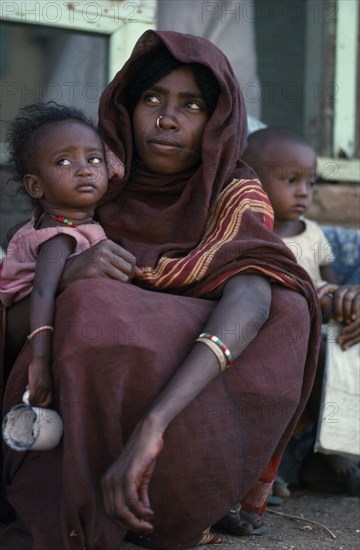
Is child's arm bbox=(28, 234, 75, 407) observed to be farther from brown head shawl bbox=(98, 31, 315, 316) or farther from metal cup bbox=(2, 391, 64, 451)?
brown head shawl bbox=(98, 31, 315, 316)

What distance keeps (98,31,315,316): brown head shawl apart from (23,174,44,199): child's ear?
0.27 metres

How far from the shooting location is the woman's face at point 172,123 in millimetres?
3014

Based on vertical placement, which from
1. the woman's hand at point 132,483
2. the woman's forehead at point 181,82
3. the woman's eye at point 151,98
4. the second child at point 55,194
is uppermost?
the woman's forehead at point 181,82

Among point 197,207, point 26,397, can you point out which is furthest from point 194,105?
point 26,397

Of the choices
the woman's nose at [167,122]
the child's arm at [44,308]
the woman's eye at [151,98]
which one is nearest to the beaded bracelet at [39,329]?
the child's arm at [44,308]

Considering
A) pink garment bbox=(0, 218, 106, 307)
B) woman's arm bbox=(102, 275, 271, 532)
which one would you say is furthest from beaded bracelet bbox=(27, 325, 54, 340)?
woman's arm bbox=(102, 275, 271, 532)

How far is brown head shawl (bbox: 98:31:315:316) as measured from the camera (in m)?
2.83

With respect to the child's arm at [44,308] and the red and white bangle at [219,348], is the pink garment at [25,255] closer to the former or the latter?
the child's arm at [44,308]

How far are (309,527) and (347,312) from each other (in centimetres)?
85

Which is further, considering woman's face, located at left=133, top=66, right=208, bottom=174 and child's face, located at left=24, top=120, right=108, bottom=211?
woman's face, located at left=133, top=66, right=208, bottom=174

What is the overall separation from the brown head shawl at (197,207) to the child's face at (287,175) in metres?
0.74

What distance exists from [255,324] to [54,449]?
0.69 meters

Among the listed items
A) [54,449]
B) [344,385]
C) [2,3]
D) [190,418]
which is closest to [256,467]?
[190,418]

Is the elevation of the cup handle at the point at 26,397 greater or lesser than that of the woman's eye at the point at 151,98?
lesser
